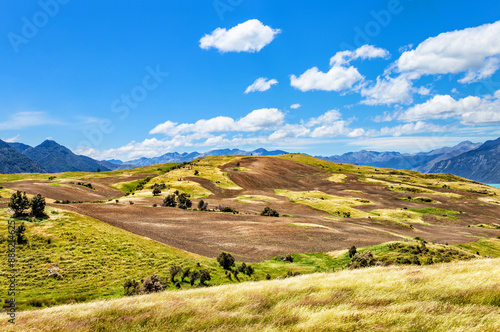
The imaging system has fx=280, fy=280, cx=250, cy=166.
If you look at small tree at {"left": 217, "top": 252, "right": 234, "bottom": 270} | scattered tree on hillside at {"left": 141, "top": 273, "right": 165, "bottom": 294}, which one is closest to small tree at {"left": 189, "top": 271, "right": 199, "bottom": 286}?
scattered tree on hillside at {"left": 141, "top": 273, "right": 165, "bottom": 294}

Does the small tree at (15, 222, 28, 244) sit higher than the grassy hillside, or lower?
higher

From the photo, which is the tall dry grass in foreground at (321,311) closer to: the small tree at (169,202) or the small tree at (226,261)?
the small tree at (226,261)

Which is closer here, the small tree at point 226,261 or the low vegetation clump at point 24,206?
the small tree at point 226,261

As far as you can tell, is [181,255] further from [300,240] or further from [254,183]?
[254,183]

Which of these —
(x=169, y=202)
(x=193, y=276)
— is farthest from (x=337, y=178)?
(x=193, y=276)

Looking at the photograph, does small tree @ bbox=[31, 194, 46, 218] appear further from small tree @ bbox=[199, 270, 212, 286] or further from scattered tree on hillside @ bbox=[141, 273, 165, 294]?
small tree @ bbox=[199, 270, 212, 286]

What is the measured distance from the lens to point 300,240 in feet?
159

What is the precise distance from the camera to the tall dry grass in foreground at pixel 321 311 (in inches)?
276

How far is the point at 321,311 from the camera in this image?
7852 millimetres

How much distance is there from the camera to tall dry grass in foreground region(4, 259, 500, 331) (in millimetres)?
7000

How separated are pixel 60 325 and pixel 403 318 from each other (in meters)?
9.29

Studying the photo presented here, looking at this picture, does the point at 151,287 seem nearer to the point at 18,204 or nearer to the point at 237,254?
the point at 237,254

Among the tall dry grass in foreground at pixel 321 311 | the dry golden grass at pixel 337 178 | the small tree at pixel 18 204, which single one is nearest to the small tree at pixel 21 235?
the small tree at pixel 18 204

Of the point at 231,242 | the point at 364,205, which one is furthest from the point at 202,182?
the point at 231,242
